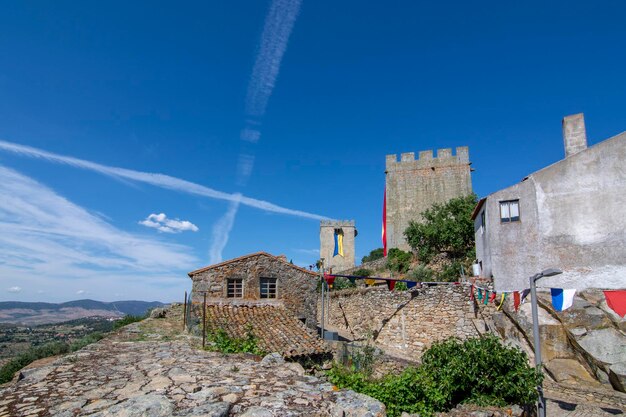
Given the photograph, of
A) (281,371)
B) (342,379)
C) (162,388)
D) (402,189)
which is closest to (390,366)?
(342,379)

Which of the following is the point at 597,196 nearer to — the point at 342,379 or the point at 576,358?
the point at 576,358

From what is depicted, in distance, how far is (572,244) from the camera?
14.5 metres

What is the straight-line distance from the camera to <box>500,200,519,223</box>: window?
15594mm

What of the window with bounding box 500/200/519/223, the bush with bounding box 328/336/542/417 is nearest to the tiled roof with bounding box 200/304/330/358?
the bush with bounding box 328/336/542/417

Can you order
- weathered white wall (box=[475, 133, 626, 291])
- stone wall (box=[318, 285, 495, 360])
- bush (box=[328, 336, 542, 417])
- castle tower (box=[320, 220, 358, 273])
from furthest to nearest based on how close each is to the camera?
castle tower (box=[320, 220, 358, 273]) < stone wall (box=[318, 285, 495, 360]) < weathered white wall (box=[475, 133, 626, 291]) < bush (box=[328, 336, 542, 417])

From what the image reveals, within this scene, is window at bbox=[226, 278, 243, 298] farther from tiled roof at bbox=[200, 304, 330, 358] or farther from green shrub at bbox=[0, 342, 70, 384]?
green shrub at bbox=[0, 342, 70, 384]

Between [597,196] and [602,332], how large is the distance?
5.17 m

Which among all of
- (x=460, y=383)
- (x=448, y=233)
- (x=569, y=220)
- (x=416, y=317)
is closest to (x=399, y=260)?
(x=448, y=233)

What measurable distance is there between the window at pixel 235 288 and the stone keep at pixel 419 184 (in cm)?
2177

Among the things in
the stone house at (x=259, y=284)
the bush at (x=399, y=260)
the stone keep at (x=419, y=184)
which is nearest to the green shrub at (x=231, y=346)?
the stone house at (x=259, y=284)

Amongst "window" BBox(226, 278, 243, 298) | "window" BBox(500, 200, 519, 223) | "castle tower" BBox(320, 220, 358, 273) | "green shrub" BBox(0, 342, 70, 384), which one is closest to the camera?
"window" BBox(226, 278, 243, 298)

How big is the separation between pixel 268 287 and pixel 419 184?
23.8 metres

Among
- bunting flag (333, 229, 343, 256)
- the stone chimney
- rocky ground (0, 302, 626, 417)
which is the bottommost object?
rocky ground (0, 302, 626, 417)

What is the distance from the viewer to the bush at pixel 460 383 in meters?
7.31
